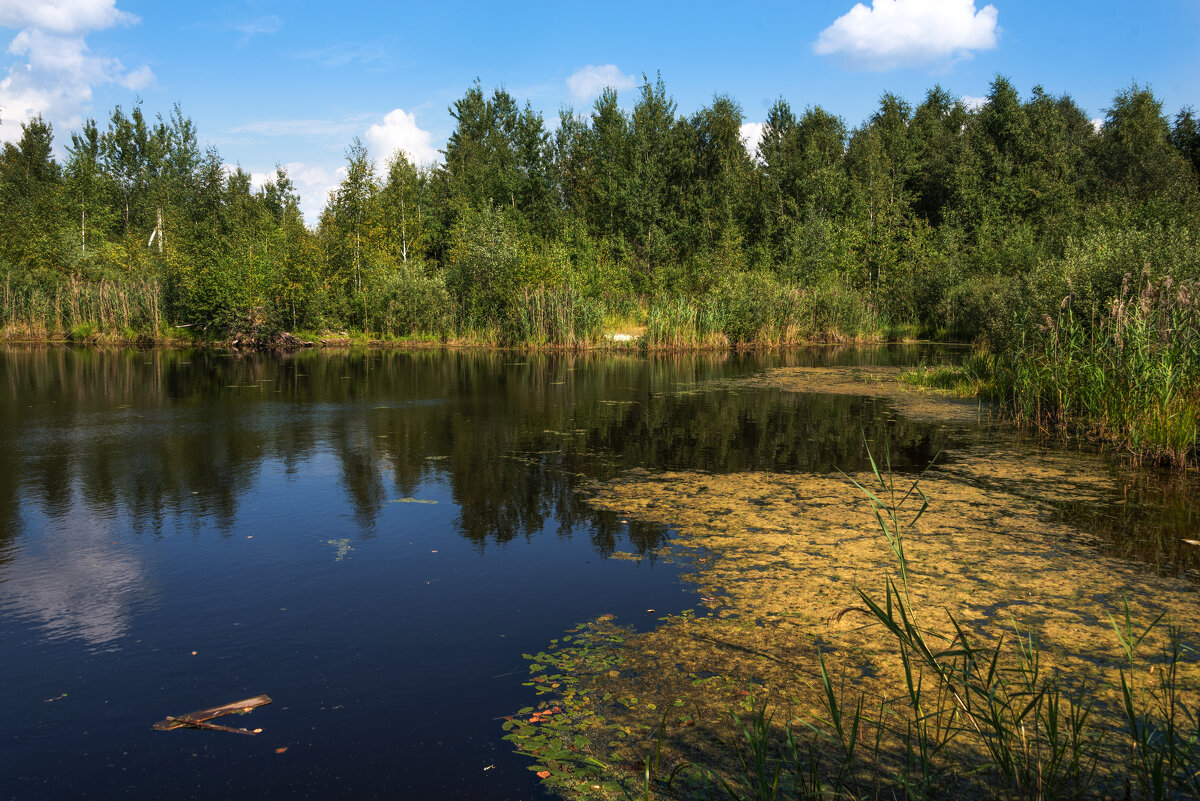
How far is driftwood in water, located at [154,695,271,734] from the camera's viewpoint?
3.23 m

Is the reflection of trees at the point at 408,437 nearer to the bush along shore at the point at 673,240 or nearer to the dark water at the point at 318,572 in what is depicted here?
the dark water at the point at 318,572

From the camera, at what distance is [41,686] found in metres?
3.56

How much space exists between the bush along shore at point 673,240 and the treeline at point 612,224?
0.13 metres

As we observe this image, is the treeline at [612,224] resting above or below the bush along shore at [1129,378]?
above

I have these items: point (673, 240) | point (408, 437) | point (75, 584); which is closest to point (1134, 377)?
point (408, 437)

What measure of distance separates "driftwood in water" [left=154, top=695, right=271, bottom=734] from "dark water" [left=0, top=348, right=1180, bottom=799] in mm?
47

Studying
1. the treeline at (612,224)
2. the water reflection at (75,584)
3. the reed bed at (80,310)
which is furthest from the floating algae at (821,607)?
the reed bed at (80,310)

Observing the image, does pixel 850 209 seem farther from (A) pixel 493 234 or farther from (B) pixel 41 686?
(B) pixel 41 686

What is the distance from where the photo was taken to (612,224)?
A: 4094 cm

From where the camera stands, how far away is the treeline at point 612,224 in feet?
91.2

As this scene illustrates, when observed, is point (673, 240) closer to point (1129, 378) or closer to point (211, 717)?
point (1129, 378)

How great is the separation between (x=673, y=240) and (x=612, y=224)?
3.66 meters

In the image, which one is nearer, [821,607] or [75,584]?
[821,607]

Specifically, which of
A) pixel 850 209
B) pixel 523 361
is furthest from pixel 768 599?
pixel 850 209
